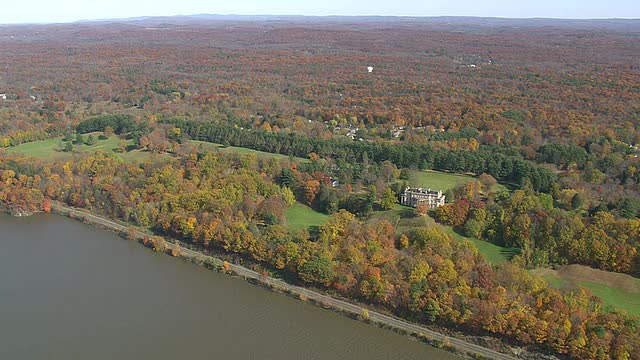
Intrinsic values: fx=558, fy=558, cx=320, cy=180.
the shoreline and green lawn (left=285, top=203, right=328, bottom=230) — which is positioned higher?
green lawn (left=285, top=203, right=328, bottom=230)

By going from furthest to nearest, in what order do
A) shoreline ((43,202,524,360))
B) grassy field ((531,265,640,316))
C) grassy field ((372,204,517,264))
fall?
grassy field ((372,204,517,264)), grassy field ((531,265,640,316)), shoreline ((43,202,524,360))

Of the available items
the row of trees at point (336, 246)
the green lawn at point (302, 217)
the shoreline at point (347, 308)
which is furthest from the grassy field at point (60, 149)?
the green lawn at point (302, 217)

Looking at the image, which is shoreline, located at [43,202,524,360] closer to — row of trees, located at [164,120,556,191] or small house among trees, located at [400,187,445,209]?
small house among trees, located at [400,187,445,209]

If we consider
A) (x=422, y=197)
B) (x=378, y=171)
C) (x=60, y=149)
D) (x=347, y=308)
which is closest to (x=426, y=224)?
(x=422, y=197)

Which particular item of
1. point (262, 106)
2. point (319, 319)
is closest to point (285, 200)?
point (319, 319)

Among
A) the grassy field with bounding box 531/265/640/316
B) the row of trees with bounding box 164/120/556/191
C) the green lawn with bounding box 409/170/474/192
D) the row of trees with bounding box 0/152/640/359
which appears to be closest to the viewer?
the row of trees with bounding box 0/152/640/359

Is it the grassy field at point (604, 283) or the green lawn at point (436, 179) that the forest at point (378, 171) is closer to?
the grassy field at point (604, 283)

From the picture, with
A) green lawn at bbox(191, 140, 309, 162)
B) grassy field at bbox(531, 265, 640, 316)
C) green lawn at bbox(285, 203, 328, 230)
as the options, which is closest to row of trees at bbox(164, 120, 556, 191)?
green lawn at bbox(191, 140, 309, 162)
